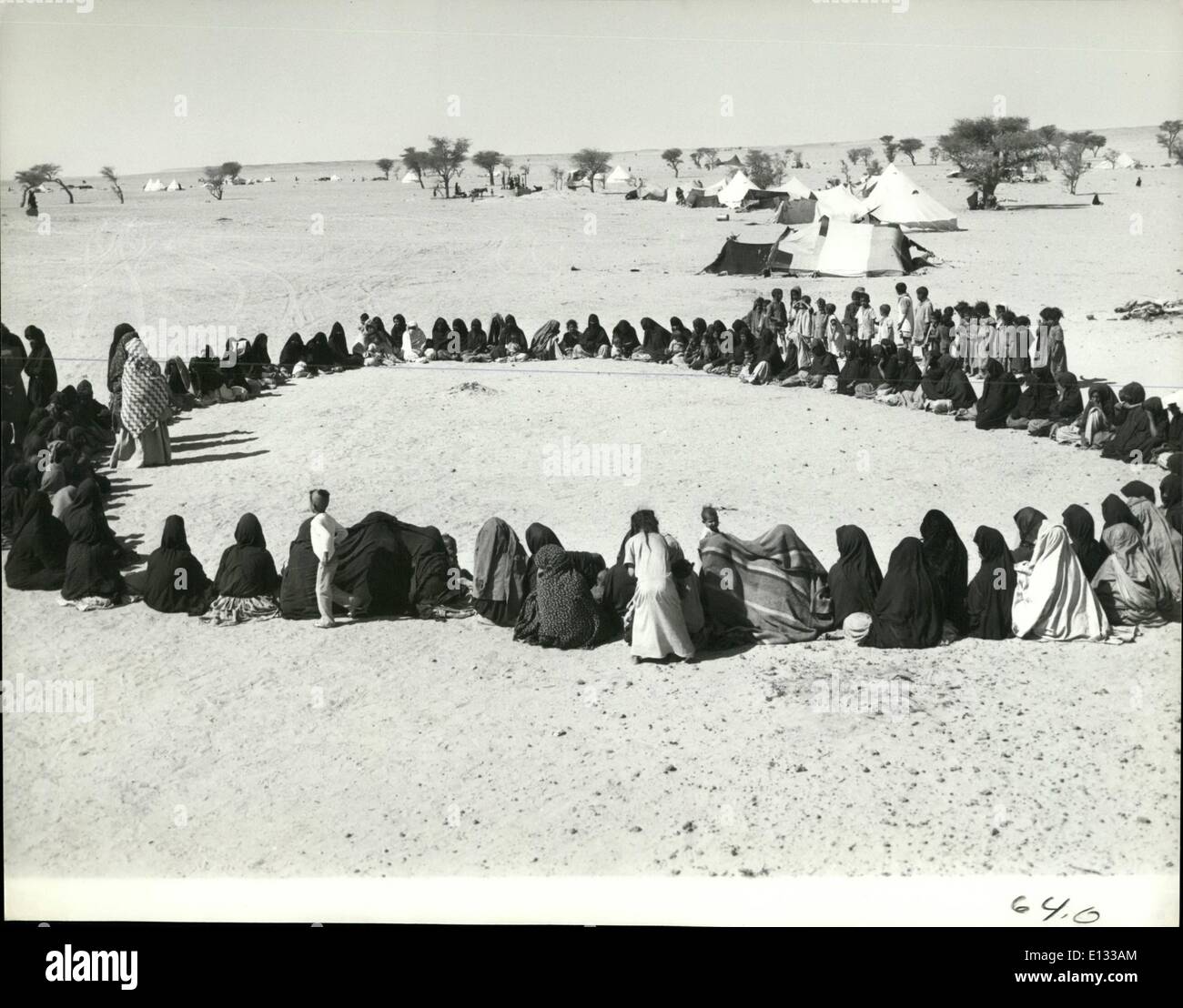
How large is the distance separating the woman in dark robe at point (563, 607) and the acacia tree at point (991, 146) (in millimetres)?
25630

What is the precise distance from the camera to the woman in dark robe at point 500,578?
28.5 feet

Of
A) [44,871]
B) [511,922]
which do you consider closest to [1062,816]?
[511,922]

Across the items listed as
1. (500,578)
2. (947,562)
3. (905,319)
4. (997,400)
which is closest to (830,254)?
(905,319)

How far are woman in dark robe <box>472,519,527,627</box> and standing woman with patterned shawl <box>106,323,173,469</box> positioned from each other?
14.9ft

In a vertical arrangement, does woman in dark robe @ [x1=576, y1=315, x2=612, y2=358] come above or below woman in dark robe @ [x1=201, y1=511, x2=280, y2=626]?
above

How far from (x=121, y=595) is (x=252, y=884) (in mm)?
3140

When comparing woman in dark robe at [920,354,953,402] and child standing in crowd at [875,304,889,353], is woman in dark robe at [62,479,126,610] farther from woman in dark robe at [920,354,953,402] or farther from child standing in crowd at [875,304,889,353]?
child standing in crowd at [875,304,889,353]

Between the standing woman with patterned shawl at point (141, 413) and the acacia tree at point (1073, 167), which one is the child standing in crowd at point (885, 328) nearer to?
the standing woman with patterned shawl at point (141, 413)

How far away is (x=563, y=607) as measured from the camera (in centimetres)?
838

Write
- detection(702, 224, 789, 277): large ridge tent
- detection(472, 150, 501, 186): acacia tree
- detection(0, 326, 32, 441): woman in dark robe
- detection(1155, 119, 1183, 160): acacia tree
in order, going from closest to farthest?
detection(0, 326, 32, 441): woman in dark robe, detection(702, 224, 789, 277): large ridge tent, detection(1155, 119, 1183, 160): acacia tree, detection(472, 150, 501, 186): acacia tree

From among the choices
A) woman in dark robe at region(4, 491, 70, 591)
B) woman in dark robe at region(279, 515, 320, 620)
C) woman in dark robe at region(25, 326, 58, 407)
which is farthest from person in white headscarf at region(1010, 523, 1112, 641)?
woman in dark robe at region(25, 326, 58, 407)

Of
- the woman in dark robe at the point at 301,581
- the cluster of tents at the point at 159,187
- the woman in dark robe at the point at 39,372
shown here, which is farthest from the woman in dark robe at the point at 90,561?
the cluster of tents at the point at 159,187

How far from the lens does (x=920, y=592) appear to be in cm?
820

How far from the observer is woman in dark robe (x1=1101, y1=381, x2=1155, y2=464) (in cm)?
1133
